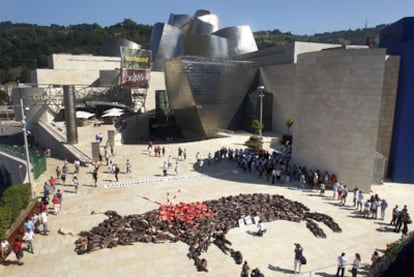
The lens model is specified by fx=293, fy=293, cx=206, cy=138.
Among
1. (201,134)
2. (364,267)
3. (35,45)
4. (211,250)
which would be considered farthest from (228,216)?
(35,45)

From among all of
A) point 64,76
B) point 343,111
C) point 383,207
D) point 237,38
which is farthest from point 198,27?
point 383,207

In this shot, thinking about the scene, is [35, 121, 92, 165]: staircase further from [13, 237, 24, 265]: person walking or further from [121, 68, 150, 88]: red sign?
[13, 237, 24, 265]: person walking

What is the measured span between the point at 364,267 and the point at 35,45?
108 metres

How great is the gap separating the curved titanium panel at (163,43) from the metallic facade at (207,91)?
1356 centimetres

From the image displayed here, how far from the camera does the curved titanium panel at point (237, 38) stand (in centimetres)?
4822

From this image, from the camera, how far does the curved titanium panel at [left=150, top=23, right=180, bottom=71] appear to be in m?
45.7

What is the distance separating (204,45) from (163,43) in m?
6.45

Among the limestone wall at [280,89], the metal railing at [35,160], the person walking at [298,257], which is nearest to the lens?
the person walking at [298,257]

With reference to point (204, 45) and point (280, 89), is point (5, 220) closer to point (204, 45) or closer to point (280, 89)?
point (280, 89)

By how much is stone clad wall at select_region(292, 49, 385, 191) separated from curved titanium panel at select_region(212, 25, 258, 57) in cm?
3027

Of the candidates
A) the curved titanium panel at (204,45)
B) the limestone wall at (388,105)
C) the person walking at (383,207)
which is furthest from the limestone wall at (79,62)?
the person walking at (383,207)

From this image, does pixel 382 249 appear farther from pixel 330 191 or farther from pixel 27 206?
pixel 27 206

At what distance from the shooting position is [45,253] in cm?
1066

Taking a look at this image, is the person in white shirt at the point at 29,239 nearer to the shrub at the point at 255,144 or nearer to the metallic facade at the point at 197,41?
the shrub at the point at 255,144
